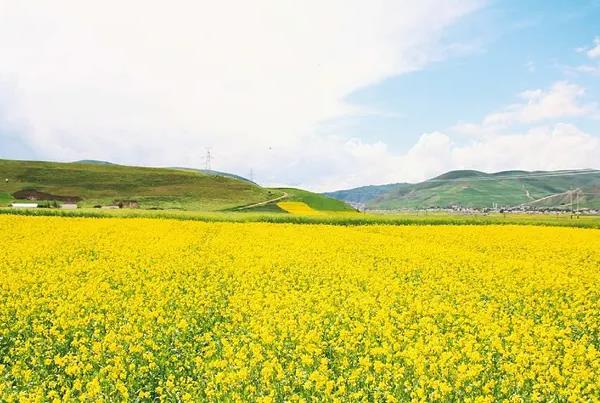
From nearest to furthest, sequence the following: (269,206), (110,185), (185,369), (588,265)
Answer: (185,369)
(588,265)
(269,206)
(110,185)

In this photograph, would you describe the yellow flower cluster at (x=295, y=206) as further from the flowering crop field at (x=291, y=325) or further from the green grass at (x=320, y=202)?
the flowering crop field at (x=291, y=325)

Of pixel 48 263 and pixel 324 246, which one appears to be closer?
pixel 48 263

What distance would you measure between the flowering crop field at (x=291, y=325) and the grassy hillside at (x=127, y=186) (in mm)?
67225

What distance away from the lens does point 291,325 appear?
1023cm

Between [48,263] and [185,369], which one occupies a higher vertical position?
[48,263]

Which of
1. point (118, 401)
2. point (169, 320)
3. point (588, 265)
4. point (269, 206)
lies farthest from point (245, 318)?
point (269, 206)

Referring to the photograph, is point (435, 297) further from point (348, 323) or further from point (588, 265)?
point (588, 265)

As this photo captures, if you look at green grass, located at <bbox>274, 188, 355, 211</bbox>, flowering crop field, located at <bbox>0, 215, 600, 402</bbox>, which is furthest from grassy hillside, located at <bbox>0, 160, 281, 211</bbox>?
flowering crop field, located at <bbox>0, 215, 600, 402</bbox>

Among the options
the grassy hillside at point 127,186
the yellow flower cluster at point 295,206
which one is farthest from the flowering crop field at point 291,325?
the grassy hillside at point 127,186

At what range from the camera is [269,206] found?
91562 mm

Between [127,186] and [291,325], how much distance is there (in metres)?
104

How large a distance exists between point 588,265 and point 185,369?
17966mm

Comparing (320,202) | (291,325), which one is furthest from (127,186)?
(291,325)

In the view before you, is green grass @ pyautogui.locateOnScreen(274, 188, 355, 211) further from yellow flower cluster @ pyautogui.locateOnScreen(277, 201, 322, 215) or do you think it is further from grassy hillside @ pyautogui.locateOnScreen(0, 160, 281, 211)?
grassy hillside @ pyautogui.locateOnScreen(0, 160, 281, 211)
